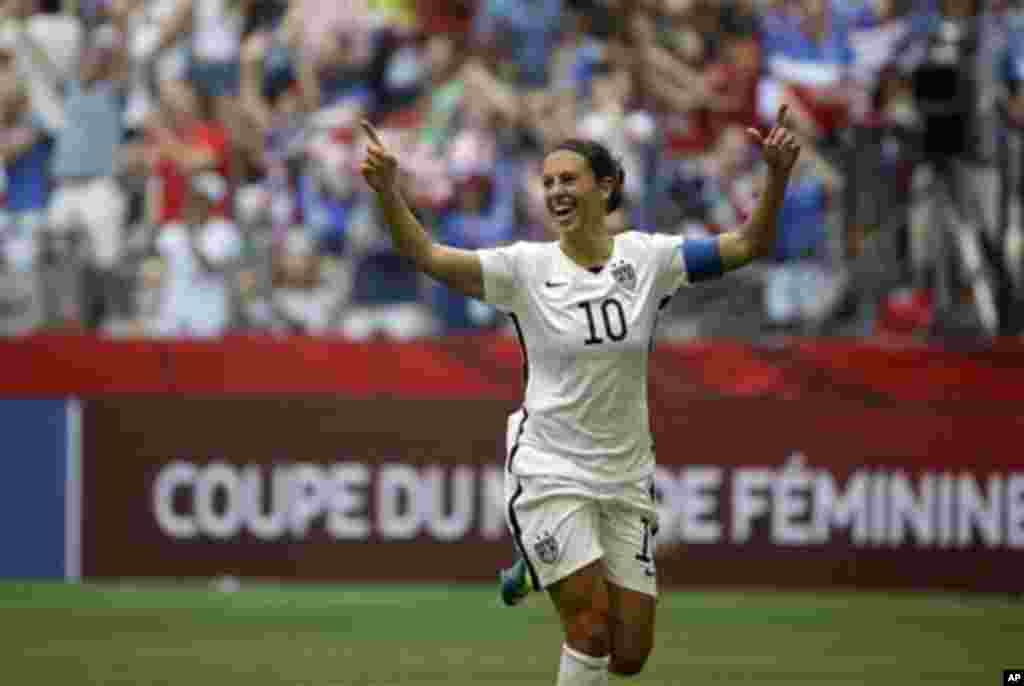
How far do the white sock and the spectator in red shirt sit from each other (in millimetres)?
8827

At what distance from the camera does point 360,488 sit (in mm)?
15820

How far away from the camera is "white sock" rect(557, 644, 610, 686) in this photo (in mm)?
8547

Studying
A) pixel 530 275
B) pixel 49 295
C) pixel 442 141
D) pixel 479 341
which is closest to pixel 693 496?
pixel 479 341

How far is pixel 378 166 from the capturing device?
332 inches

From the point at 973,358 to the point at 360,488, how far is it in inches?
165

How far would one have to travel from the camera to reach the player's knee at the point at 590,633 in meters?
8.54

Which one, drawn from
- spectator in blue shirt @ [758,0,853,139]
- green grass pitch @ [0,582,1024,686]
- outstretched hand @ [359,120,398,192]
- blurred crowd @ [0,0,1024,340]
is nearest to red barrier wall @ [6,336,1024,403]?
blurred crowd @ [0,0,1024,340]

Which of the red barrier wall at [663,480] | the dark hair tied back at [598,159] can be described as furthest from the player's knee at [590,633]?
the red barrier wall at [663,480]

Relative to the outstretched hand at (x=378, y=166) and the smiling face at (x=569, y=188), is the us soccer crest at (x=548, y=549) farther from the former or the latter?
the outstretched hand at (x=378, y=166)

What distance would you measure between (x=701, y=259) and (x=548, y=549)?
129 cm

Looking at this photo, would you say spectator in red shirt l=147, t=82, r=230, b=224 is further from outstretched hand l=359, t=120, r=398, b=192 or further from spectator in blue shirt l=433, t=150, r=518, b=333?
outstretched hand l=359, t=120, r=398, b=192

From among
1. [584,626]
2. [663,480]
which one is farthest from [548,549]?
[663,480]

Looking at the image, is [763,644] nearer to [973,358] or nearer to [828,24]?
[973,358]

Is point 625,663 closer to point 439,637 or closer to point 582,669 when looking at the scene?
point 582,669
